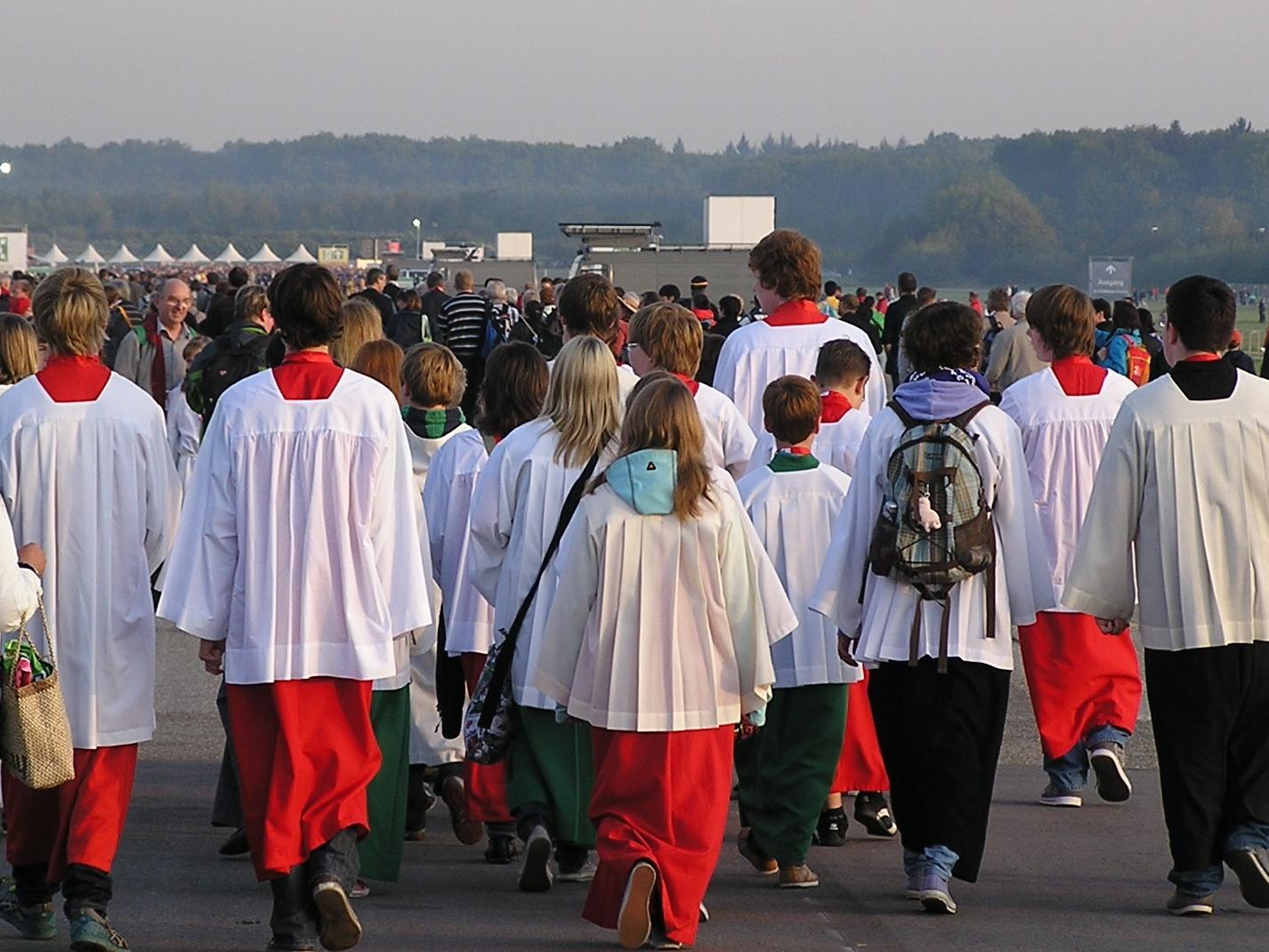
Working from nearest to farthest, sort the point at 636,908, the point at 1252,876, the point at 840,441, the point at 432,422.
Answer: the point at 636,908
the point at 1252,876
the point at 432,422
the point at 840,441

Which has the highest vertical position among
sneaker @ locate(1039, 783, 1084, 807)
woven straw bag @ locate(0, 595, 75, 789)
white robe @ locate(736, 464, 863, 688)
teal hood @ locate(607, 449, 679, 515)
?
teal hood @ locate(607, 449, 679, 515)

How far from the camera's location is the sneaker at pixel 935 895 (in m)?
6.36

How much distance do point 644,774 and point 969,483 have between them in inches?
56.1

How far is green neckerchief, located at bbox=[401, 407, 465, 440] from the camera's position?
762 centimetres

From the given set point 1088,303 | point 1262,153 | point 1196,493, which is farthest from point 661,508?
point 1262,153

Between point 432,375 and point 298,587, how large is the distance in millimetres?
1829

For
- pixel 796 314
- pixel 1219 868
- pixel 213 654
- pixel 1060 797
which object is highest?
pixel 796 314

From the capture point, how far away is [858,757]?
7.44m

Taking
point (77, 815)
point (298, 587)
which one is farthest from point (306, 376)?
point (77, 815)

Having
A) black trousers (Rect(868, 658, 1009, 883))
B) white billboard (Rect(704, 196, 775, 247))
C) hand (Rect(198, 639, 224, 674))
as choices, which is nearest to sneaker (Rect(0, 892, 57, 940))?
hand (Rect(198, 639, 224, 674))

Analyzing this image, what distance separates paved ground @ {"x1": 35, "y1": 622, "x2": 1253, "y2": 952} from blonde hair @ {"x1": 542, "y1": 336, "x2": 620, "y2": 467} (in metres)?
1.50

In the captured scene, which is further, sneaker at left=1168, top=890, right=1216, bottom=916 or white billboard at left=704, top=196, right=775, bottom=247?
white billboard at left=704, top=196, right=775, bottom=247

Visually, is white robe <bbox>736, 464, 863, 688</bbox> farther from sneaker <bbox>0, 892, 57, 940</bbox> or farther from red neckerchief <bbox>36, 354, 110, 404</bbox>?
sneaker <bbox>0, 892, 57, 940</bbox>

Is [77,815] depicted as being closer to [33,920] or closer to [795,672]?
[33,920]
